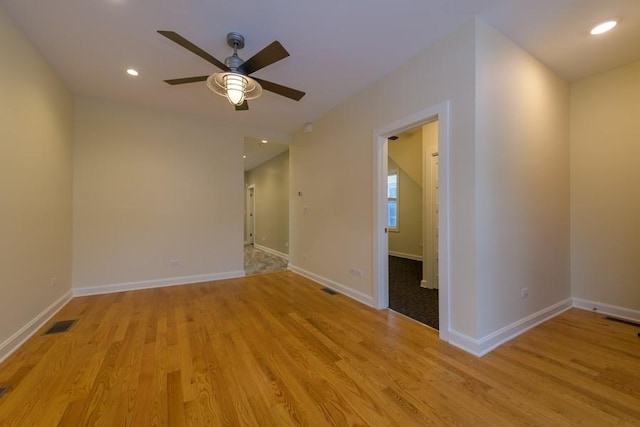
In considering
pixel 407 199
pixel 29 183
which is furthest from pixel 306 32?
pixel 407 199

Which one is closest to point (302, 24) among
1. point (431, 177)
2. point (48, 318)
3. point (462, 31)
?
point (462, 31)

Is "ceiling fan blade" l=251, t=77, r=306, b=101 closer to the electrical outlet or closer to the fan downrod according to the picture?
the fan downrod

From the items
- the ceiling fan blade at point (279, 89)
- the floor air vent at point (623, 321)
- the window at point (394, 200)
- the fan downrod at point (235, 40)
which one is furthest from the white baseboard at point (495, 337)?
the window at point (394, 200)

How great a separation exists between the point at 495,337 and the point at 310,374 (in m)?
1.65

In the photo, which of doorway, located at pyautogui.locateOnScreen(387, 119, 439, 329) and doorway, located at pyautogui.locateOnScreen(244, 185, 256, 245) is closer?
doorway, located at pyautogui.locateOnScreen(387, 119, 439, 329)

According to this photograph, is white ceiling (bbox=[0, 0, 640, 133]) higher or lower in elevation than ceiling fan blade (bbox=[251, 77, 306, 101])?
higher

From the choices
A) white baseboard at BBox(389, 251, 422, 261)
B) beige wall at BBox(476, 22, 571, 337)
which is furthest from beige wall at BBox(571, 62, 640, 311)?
white baseboard at BBox(389, 251, 422, 261)

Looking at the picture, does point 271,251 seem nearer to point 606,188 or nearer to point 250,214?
point 250,214

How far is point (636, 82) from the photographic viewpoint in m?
2.83

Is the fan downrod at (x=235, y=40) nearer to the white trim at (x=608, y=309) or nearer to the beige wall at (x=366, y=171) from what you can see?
the beige wall at (x=366, y=171)

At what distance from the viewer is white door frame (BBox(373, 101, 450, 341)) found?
241cm

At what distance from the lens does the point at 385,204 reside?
323 cm

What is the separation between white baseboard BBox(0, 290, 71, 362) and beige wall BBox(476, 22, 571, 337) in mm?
3875

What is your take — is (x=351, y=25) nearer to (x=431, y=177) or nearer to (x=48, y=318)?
(x=431, y=177)
